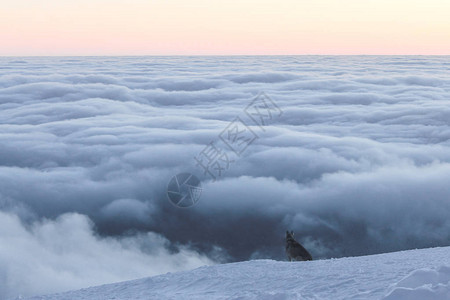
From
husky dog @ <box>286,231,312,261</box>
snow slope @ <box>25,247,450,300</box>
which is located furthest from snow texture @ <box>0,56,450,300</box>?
snow slope @ <box>25,247,450,300</box>

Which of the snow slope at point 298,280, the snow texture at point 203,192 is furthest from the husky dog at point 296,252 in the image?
the snow texture at point 203,192

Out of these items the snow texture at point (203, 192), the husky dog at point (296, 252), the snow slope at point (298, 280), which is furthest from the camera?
the snow texture at point (203, 192)

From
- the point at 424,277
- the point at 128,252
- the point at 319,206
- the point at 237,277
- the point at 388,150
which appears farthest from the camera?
the point at 388,150

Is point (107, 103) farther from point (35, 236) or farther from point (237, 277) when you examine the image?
point (237, 277)

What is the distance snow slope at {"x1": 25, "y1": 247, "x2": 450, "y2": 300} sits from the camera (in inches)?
133

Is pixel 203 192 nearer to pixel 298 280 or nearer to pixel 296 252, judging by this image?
pixel 296 252

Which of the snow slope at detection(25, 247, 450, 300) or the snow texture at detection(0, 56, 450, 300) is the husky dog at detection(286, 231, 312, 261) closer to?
the snow slope at detection(25, 247, 450, 300)

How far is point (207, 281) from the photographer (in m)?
4.44

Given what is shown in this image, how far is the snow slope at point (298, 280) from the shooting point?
3372 mm

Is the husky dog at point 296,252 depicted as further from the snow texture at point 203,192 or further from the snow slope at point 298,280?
the snow texture at point 203,192

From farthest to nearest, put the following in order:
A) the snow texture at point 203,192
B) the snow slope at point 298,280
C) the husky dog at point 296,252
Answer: the snow texture at point 203,192
the husky dog at point 296,252
the snow slope at point 298,280

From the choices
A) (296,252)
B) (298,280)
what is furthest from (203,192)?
(298,280)

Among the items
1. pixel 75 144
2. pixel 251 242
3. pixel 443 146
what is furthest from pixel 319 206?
pixel 75 144

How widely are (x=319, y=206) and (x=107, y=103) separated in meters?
32.0
